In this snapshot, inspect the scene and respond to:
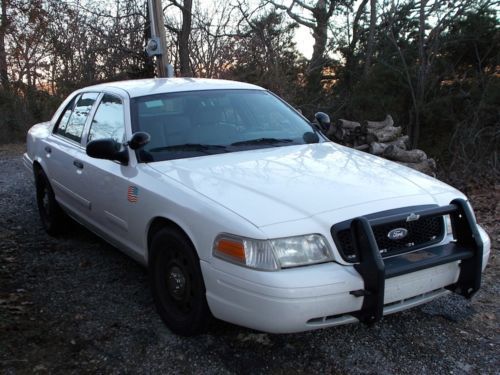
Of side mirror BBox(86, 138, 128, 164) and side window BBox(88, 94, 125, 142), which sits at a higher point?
side window BBox(88, 94, 125, 142)

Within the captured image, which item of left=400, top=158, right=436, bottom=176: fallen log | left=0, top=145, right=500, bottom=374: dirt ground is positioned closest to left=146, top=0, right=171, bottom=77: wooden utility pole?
left=400, top=158, right=436, bottom=176: fallen log

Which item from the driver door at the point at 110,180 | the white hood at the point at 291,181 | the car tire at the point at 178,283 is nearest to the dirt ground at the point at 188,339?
the car tire at the point at 178,283

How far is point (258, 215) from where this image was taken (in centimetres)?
282

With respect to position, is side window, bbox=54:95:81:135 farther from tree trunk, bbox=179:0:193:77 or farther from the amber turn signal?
tree trunk, bbox=179:0:193:77

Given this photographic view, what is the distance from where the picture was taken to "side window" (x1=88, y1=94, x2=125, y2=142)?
4.13 meters

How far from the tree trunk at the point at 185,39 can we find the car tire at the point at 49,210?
12594mm

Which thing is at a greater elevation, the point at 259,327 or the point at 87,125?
the point at 87,125

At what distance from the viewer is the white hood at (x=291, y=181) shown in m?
2.93

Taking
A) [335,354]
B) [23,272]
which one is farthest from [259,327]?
[23,272]

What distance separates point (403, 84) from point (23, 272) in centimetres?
1609

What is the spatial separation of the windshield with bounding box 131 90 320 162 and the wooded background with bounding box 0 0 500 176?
1233cm

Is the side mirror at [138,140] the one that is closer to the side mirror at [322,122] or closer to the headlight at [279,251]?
the headlight at [279,251]

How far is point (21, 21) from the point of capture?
65.4ft

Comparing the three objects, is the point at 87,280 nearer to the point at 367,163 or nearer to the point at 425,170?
the point at 367,163
